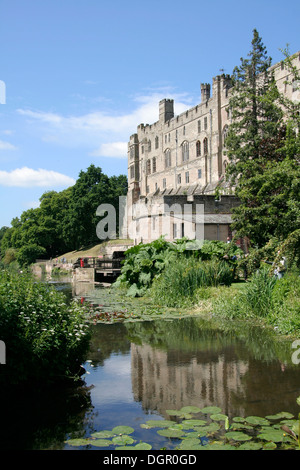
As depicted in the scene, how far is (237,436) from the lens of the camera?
5.04m

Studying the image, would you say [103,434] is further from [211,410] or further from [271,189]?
[271,189]

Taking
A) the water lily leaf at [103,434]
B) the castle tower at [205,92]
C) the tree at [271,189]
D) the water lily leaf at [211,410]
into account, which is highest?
the castle tower at [205,92]

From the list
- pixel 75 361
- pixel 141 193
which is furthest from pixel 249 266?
pixel 141 193

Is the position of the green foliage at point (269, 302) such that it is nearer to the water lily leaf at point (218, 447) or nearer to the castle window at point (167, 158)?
the water lily leaf at point (218, 447)

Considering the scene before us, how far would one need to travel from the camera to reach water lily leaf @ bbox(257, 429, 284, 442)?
4930 millimetres

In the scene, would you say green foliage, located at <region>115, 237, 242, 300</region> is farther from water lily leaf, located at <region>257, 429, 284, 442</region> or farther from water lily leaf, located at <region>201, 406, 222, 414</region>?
water lily leaf, located at <region>257, 429, 284, 442</region>

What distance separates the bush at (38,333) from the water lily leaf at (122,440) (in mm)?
1946

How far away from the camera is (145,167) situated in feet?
236

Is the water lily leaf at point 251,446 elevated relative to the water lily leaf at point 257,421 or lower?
lower

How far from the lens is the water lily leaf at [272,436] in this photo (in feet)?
16.2

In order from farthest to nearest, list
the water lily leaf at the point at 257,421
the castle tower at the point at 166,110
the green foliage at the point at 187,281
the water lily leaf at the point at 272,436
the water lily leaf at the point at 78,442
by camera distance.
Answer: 1. the castle tower at the point at 166,110
2. the green foliage at the point at 187,281
3. the water lily leaf at the point at 257,421
4. the water lily leaf at the point at 78,442
5. the water lily leaf at the point at 272,436

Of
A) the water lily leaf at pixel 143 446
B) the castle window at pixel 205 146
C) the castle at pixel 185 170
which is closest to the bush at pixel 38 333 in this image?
the water lily leaf at pixel 143 446

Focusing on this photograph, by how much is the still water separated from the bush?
1.28ft

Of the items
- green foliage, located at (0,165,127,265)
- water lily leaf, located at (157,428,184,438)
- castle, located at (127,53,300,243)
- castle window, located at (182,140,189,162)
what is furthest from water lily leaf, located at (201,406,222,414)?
green foliage, located at (0,165,127,265)
